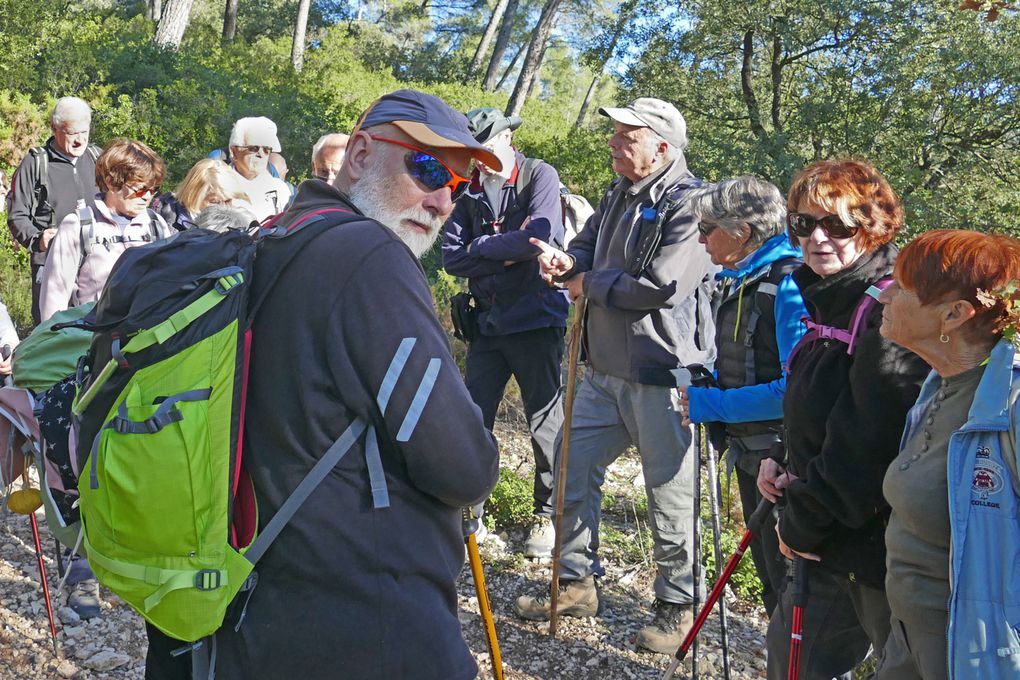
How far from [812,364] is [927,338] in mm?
494

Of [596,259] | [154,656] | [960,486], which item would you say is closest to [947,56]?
[596,259]

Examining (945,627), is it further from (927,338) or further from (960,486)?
(927,338)

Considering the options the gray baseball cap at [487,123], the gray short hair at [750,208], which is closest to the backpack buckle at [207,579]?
the gray short hair at [750,208]

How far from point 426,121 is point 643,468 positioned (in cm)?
243

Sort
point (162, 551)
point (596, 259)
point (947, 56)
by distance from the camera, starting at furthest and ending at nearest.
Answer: point (947, 56) < point (596, 259) < point (162, 551)

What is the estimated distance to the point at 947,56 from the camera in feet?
34.9

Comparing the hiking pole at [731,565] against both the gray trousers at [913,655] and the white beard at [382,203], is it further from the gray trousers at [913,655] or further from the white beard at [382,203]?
the white beard at [382,203]

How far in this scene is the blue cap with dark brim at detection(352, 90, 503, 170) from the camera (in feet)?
6.48

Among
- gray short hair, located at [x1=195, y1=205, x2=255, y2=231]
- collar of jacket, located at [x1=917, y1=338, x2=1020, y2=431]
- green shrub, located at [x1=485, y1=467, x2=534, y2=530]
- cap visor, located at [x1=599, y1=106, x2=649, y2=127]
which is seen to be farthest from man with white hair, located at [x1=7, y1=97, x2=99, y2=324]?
collar of jacket, located at [x1=917, y1=338, x2=1020, y2=431]

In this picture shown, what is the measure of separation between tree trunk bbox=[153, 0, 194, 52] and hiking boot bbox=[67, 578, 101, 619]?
44.7ft

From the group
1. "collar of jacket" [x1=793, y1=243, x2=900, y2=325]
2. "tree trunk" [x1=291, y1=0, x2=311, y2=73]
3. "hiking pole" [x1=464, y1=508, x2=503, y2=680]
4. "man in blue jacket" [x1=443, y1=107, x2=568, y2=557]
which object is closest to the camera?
"collar of jacket" [x1=793, y1=243, x2=900, y2=325]

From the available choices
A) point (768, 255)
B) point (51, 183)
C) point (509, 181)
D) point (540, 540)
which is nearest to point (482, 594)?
point (768, 255)

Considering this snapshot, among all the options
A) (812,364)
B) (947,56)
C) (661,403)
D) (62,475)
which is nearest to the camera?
(812,364)

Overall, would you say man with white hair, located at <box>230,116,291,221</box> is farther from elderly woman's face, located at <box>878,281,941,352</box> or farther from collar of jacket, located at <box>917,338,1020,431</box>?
collar of jacket, located at <box>917,338,1020,431</box>
